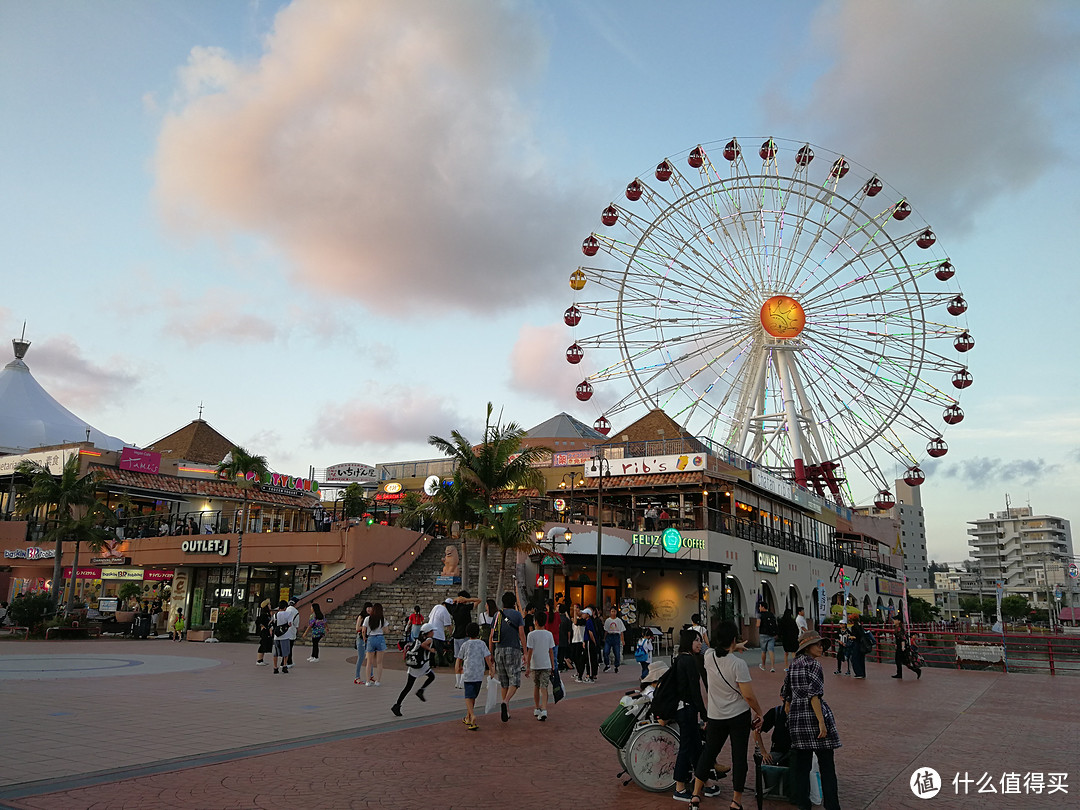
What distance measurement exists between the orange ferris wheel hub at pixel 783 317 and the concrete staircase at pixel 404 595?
16826mm

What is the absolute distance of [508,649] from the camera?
12156mm

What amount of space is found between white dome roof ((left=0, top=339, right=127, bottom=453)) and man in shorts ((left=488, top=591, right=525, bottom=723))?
5212 centimetres

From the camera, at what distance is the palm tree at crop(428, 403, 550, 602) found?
27219 mm

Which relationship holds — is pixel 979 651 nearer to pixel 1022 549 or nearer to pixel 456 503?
pixel 456 503

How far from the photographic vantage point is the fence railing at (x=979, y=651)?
84.2 feet

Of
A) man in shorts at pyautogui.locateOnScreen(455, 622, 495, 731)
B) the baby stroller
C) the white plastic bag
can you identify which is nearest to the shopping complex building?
man in shorts at pyautogui.locateOnScreen(455, 622, 495, 731)

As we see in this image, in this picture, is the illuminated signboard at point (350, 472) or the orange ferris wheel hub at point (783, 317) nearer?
the orange ferris wheel hub at point (783, 317)

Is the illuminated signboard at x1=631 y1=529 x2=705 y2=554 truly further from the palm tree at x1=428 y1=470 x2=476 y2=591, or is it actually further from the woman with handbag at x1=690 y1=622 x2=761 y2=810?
the woman with handbag at x1=690 y1=622 x2=761 y2=810

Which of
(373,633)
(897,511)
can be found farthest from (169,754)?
(897,511)

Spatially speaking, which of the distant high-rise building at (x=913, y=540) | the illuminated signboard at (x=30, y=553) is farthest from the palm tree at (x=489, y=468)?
the distant high-rise building at (x=913, y=540)

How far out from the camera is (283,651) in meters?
18.8

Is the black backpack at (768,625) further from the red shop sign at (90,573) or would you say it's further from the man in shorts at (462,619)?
the red shop sign at (90,573)

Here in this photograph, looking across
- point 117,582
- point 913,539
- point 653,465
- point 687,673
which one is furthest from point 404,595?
point 913,539

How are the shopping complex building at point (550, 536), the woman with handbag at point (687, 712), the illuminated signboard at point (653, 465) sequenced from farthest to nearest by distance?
the illuminated signboard at point (653, 465), the shopping complex building at point (550, 536), the woman with handbag at point (687, 712)
